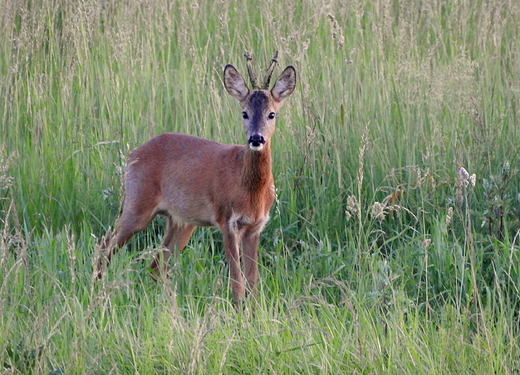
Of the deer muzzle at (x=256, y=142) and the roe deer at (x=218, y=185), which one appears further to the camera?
the roe deer at (x=218, y=185)

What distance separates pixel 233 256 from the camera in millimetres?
4922

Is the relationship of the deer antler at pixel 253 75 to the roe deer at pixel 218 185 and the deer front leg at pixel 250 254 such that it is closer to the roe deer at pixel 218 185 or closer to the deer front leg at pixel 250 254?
the roe deer at pixel 218 185

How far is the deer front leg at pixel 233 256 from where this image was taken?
4691 millimetres

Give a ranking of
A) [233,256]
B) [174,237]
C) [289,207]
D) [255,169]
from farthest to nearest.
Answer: [289,207]
[174,237]
[255,169]
[233,256]

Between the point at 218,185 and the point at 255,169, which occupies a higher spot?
the point at 255,169

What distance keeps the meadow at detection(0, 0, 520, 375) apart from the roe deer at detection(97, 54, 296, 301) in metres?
0.14

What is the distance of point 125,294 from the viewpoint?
443 cm

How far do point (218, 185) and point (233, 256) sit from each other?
50 cm

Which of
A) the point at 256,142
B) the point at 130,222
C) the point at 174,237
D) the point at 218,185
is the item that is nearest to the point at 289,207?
the point at 218,185

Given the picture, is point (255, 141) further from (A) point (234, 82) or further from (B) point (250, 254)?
(B) point (250, 254)

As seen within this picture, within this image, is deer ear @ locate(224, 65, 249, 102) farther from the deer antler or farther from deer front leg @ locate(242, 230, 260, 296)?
deer front leg @ locate(242, 230, 260, 296)

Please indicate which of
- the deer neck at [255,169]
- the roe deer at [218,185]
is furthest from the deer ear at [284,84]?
the deer neck at [255,169]

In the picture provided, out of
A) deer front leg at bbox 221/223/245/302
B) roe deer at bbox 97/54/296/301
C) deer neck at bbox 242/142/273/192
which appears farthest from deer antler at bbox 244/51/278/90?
deer front leg at bbox 221/223/245/302

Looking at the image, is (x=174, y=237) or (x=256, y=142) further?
(x=174, y=237)
